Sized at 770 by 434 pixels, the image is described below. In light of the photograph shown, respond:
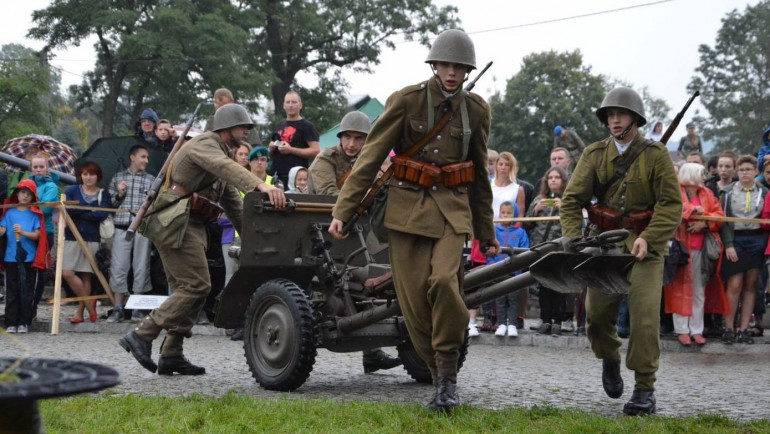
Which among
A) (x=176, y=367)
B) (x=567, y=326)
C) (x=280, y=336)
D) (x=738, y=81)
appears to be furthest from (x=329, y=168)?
(x=738, y=81)

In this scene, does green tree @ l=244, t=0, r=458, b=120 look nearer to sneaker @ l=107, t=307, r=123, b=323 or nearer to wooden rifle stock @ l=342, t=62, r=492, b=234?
sneaker @ l=107, t=307, r=123, b=323

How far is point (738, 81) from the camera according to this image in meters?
69.0

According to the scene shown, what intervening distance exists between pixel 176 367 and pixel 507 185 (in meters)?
6.22

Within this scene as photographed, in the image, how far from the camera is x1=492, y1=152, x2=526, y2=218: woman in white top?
13508 mm

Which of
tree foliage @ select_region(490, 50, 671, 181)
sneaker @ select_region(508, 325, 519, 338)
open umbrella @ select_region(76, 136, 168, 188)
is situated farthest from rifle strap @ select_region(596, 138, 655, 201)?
tree foliage @ select_region(490, 50, 671, 181)

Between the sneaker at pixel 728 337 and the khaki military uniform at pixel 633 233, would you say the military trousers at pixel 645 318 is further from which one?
the sneaker at pixel 728 337

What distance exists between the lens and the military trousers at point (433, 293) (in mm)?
6480

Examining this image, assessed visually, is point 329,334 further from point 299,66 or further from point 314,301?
point 299,66

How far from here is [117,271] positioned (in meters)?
13.5

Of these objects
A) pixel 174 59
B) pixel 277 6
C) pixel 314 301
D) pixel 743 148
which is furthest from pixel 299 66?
pixel 314 301

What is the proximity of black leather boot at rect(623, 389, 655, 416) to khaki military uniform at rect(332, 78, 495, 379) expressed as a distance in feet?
3.59

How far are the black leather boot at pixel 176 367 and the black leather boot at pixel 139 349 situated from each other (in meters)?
0.11

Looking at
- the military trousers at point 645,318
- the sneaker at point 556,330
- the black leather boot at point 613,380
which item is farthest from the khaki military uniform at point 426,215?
the sneaker at point 556,330

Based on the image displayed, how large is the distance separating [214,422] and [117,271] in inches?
315
